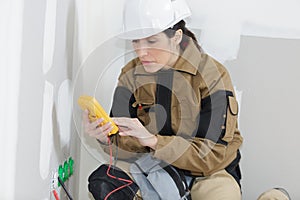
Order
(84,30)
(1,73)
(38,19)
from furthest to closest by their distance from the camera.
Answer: (84,30)
(38,19)
(1,73)

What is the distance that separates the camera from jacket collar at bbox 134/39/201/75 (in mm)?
1510

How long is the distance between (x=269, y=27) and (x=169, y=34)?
45 centimetres

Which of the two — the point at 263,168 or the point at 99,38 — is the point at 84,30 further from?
the point at 263,168

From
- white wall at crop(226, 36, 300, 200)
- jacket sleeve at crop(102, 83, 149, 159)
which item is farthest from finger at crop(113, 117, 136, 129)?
white wall at crop(226, 36, 300, 200)

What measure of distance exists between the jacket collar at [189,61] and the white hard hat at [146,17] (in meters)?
0.09

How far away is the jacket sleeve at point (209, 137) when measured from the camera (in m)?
1.46

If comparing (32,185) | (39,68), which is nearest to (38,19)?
(39,68)

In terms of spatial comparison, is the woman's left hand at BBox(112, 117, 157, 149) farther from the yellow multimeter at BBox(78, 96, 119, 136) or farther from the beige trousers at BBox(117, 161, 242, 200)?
the beige trousers at BBox(117, 161, 242, 200)

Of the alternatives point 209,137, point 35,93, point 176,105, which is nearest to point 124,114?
point 176,105

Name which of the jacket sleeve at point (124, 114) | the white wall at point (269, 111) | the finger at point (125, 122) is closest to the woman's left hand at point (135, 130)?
the finger at point (125, 122)

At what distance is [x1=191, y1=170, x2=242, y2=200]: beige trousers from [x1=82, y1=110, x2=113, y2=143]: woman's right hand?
286 mm

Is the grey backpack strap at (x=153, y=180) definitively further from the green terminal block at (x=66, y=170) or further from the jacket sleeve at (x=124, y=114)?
the green terminal block at (x=66, y=170)

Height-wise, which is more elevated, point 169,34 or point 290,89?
point 169,34

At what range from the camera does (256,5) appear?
5.87ft
